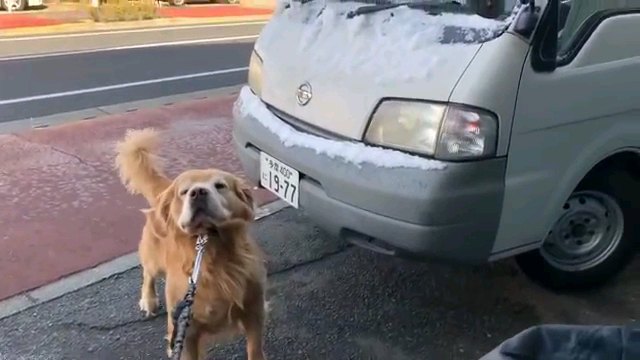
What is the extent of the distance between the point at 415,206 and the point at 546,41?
2.99ft

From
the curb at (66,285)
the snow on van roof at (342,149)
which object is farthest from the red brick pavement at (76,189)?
the snow on van roof at (342,149)

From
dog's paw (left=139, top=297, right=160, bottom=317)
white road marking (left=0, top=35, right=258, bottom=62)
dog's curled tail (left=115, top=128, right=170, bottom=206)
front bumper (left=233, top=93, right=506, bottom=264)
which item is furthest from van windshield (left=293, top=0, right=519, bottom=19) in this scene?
white road marking (left=0, top=35, right=258, bottom=62)

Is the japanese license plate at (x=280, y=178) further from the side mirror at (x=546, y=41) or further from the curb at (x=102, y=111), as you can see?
the curb at (x=102, y=111)

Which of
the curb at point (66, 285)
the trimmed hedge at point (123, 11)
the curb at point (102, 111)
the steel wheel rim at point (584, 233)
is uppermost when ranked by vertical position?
the steel wheel rim at point (584, 233)

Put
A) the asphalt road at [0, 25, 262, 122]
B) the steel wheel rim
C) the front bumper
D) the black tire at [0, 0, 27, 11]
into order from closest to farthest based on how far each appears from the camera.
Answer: the front bumper, the steel wheel rim, the asphalt road at [0, 25, 262, 122], the black tire at [0, 0, 27, 11]

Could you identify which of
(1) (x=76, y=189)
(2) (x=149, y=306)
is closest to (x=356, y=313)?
(2) (x=149, y=306)

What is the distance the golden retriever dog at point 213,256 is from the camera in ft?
9.59

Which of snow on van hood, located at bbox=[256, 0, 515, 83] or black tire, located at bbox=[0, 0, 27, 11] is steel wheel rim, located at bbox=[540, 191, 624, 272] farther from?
black tire, located at bbox=[0, 0, 27, 11]

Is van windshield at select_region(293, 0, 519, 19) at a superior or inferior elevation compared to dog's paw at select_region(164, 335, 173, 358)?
superior

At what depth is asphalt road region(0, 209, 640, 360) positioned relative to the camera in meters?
3.59

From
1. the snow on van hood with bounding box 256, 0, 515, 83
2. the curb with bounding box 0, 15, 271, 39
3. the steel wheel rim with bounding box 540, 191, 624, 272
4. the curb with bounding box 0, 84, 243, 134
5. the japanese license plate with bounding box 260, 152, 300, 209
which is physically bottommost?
the curb with bounding box 0, 15, 271, 39

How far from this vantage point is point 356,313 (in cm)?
390

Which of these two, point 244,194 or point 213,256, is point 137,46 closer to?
point 244,194

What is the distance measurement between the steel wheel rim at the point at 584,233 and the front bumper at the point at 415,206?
62 centimetres
